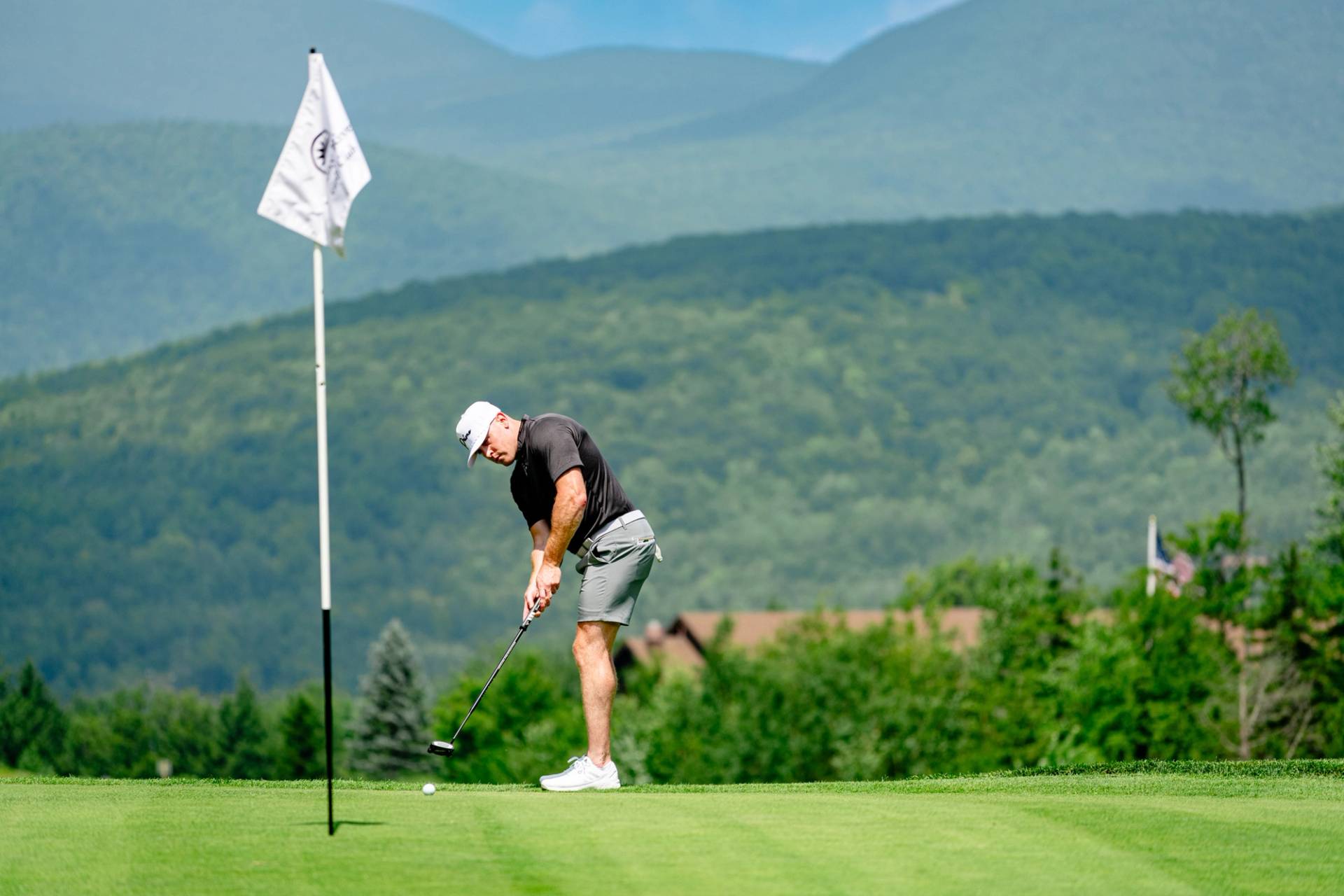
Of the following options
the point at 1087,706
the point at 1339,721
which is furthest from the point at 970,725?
the point at 1339,721

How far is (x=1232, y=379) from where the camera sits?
6500cm

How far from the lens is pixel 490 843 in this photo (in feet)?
28.5

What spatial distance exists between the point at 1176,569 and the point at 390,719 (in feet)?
221

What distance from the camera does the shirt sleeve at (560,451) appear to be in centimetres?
1059

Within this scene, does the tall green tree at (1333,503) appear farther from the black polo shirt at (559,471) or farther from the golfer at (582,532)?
the black polo shirt at (559,471)

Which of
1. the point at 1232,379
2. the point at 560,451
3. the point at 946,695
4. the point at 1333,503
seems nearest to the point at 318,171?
the point at 560,451

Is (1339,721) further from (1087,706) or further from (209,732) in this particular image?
(209,732)

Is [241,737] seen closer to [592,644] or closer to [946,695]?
[946,695]

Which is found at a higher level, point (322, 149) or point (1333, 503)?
point (322, 149)

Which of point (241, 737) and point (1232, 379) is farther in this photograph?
point (241, 737)

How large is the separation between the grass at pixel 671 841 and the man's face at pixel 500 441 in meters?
1.98

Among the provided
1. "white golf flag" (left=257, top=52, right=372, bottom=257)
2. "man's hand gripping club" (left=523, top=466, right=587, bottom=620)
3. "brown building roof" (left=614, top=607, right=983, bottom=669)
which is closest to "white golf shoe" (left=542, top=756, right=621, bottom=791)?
"man's hand gripping club" (left=523, top=466, right=587, bottom=620)

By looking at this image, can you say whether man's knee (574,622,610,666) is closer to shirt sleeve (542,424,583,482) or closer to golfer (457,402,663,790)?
golfer (457,402,663,790)

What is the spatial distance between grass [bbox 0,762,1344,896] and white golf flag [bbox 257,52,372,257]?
3.07 m
